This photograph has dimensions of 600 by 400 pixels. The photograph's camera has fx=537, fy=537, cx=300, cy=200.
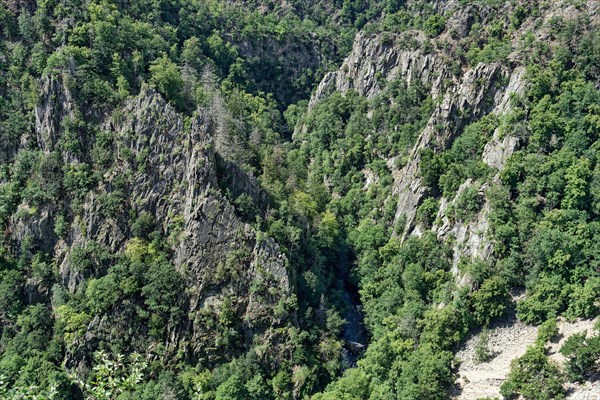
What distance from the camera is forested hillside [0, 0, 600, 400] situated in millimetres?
83938

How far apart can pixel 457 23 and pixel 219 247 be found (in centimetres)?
8090

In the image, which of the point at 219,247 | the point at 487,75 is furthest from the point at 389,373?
the point at 487,75

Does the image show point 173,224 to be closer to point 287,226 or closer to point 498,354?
point 287,226

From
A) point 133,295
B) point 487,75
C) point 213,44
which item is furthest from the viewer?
point 213,44

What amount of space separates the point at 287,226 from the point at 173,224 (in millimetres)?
20374

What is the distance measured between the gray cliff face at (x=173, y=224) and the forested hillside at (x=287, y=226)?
363mm

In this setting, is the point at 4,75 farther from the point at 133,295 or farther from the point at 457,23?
the point at 457,23

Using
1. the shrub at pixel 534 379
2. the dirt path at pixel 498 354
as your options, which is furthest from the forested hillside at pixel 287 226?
the dirt path at pixel 498 354

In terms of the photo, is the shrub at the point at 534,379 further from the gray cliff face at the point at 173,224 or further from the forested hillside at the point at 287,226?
the gray cliff face at the point at 173,224

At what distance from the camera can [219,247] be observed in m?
92.8

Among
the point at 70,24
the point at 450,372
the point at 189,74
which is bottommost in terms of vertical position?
the point at 450,372

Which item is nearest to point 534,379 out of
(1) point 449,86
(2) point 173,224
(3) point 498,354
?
(3) point 498,354

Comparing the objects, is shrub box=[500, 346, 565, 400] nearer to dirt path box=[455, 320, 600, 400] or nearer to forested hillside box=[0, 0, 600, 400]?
forested hillside box=[0, 0, 600, 400]

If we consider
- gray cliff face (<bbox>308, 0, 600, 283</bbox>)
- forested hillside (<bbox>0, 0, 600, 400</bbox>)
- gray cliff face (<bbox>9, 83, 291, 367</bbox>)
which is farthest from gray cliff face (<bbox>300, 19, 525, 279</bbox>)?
gray cliff face (<bbox>9, 83, 291, 367</bbox>)
